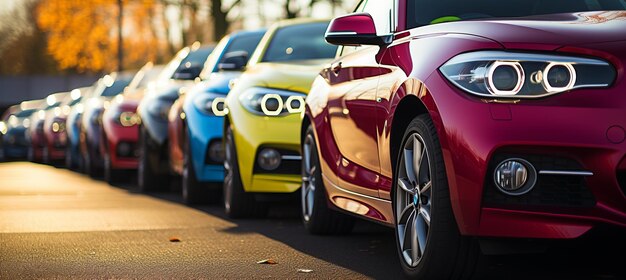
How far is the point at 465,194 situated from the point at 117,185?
43.5 feet

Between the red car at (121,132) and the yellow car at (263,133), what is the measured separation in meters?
7.01

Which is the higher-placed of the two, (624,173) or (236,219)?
(624,173)

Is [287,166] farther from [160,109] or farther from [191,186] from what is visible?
[160,109]

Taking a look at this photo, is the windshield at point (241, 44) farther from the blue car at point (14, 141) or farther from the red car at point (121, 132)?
the blue car at point (14, 141)

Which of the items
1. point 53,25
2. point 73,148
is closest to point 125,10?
point 53,25

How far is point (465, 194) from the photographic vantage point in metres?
6.00

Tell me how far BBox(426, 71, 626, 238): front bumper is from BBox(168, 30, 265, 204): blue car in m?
6.56

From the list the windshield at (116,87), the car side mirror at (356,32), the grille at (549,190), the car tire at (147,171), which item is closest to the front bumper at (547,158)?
the grille at (549,190)

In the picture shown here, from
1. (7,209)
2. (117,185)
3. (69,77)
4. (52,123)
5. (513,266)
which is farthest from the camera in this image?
(69,77)

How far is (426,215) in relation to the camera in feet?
21.5

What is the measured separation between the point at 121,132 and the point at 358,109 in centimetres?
1090

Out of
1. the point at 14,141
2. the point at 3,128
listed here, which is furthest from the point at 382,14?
the point at 3,128

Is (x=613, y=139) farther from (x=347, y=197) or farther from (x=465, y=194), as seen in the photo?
(x=347, y=197)

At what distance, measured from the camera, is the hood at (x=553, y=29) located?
19.7 feet
